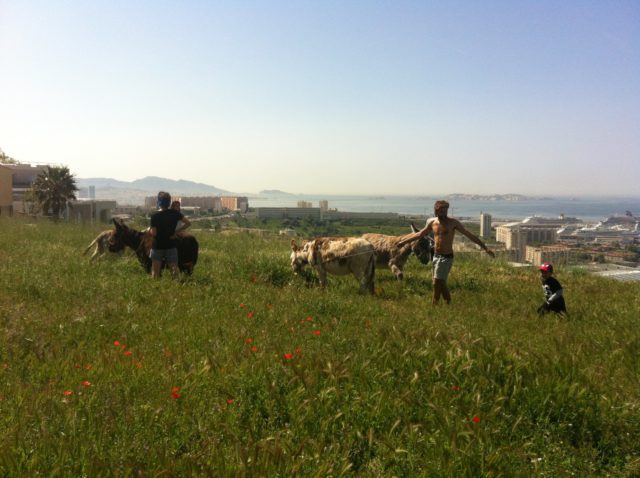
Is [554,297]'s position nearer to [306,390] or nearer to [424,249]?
[424,249]

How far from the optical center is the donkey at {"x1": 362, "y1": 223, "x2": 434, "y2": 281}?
44.5 ft

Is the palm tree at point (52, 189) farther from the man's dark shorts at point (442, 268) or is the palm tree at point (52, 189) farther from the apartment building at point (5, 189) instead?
the man's dark shorts at point (442, 268)

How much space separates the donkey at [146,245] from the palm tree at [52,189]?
4088 centimetres

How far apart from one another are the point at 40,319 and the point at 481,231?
80.2 feet

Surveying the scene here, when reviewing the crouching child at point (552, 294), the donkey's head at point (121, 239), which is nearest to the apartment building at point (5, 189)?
the donkey's head at point (121, 239)

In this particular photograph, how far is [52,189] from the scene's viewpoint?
→ 1934 inches

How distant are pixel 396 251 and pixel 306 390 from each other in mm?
9457

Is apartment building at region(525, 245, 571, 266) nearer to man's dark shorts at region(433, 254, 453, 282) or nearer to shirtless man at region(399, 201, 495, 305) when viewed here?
shirtless man at region(399, 201, 495, 305)

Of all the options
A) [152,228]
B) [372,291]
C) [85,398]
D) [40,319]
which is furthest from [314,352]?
[152,228]

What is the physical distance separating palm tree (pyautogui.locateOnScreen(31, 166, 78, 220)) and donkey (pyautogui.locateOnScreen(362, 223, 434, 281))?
45388 millimetres

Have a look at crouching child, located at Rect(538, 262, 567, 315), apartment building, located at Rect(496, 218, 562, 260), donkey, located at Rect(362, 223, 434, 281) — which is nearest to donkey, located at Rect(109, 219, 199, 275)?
donkey, located at Rect(362, 223, 434, 281)

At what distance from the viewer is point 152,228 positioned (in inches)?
445

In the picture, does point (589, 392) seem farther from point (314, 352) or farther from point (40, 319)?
point (40, 319)

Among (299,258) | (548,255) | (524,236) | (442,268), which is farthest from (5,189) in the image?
(442,268)
